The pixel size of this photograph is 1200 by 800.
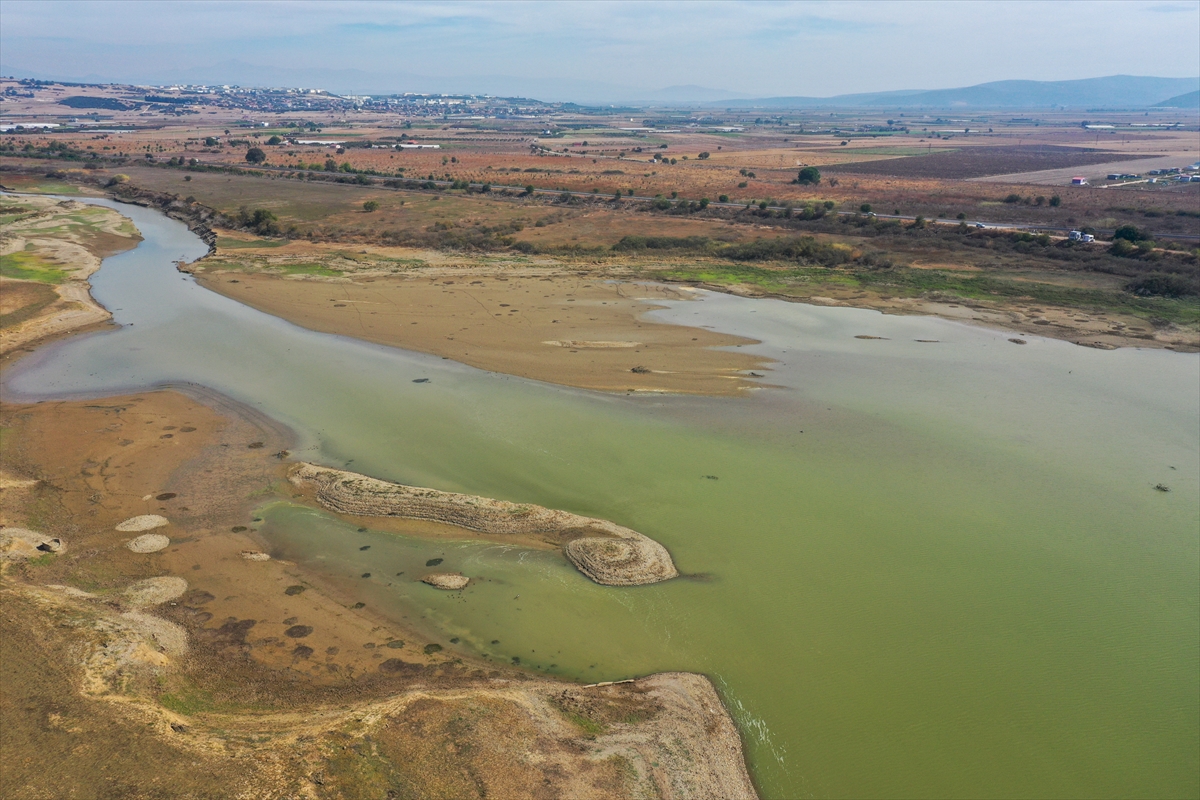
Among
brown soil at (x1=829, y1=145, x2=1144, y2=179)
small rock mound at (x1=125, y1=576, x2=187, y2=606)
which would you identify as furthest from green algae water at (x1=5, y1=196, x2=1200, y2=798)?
brown soil at (x1=829, y1=145, x2=1144, y2=179)

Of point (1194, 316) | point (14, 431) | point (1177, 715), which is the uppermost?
point (1194, 316)

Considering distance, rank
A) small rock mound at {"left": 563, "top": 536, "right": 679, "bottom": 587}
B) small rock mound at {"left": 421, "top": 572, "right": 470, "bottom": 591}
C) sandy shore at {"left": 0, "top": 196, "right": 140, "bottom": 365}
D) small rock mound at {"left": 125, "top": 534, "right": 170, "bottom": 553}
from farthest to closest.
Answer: sandy shore at {"left": 0, "top": 196, "right": 140, "bottom": 365} → small rock mound at {"left": 125, "top": 534, "right": 170, "bottom": 553} → small rock mound at {"left": 563, "top": 536, "right": 679, "bottom": 587} → small rock mound at {"left": 421, "top": 572, "right": 470, "bottom": 591}

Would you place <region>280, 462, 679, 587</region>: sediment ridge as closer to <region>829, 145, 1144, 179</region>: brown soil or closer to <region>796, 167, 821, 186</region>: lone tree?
<region>796, 167, 821, 186</region>: lone tree

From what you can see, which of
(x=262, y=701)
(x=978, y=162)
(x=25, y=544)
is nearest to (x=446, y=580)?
(x=262, y=701)

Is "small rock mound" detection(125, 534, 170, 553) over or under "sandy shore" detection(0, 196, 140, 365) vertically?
under

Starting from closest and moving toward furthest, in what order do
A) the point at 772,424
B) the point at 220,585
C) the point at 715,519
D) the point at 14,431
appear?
1. the point at 220,585
2. the point at 715,519
3. the point at 14,431
4. the point at 772,424

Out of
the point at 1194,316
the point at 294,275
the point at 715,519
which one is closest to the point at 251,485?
the point at 715,519

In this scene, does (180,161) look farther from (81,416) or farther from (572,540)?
(572,540)

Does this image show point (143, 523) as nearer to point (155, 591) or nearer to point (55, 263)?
point (155, 591)
